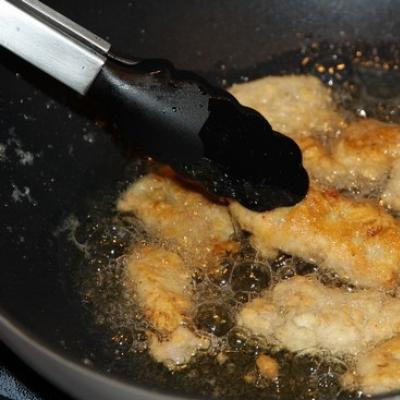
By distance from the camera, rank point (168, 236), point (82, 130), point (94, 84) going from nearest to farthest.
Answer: point (94, 84) < point (168, 236) < point (82, 130)

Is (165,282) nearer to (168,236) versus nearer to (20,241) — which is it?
(168,236)

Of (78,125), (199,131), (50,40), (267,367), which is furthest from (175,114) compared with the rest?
(267,367)

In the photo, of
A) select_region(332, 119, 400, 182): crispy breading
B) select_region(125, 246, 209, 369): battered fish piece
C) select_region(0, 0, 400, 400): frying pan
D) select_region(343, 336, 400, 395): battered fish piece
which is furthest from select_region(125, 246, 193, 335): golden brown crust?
select_region(332, 119, 400, 182): crispy breading

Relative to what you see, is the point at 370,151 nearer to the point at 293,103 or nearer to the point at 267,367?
the point at 293,103

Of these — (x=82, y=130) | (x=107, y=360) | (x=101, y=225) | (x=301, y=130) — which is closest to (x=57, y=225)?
(x=101, y=225)

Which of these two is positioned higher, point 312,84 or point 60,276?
point 312,84

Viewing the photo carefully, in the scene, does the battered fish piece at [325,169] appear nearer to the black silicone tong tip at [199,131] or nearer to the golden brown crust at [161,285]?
the black silicone tong tip at [199,131]

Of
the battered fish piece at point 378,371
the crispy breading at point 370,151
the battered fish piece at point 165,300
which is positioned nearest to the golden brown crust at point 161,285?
the battered fish piece at point 165,300
